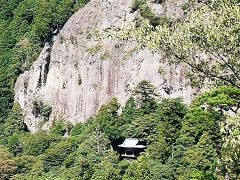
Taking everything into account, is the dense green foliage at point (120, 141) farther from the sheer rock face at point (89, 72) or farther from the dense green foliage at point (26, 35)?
the dense green foliage at point (26, 35)

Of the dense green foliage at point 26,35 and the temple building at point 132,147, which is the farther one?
the dense green foliage at point 26,35

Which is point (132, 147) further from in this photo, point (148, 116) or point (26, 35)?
point (26, 35)

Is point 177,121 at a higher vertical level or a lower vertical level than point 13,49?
lower

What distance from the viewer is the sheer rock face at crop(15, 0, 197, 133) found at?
67.6 m

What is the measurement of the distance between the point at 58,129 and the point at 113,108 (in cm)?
1149

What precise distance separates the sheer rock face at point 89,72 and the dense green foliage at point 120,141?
9.49 ft

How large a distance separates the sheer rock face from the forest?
2.23 metres

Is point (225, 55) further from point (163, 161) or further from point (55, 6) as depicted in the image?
point (55, 6)

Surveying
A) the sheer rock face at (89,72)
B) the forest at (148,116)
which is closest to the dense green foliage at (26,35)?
the forest at (148,116)

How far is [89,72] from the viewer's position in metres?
75.4

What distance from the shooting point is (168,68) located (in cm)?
6594

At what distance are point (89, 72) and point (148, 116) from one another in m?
19.6

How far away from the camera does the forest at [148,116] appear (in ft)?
56.2

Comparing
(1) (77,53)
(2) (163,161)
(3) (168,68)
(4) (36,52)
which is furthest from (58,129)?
(2) (163,161)
